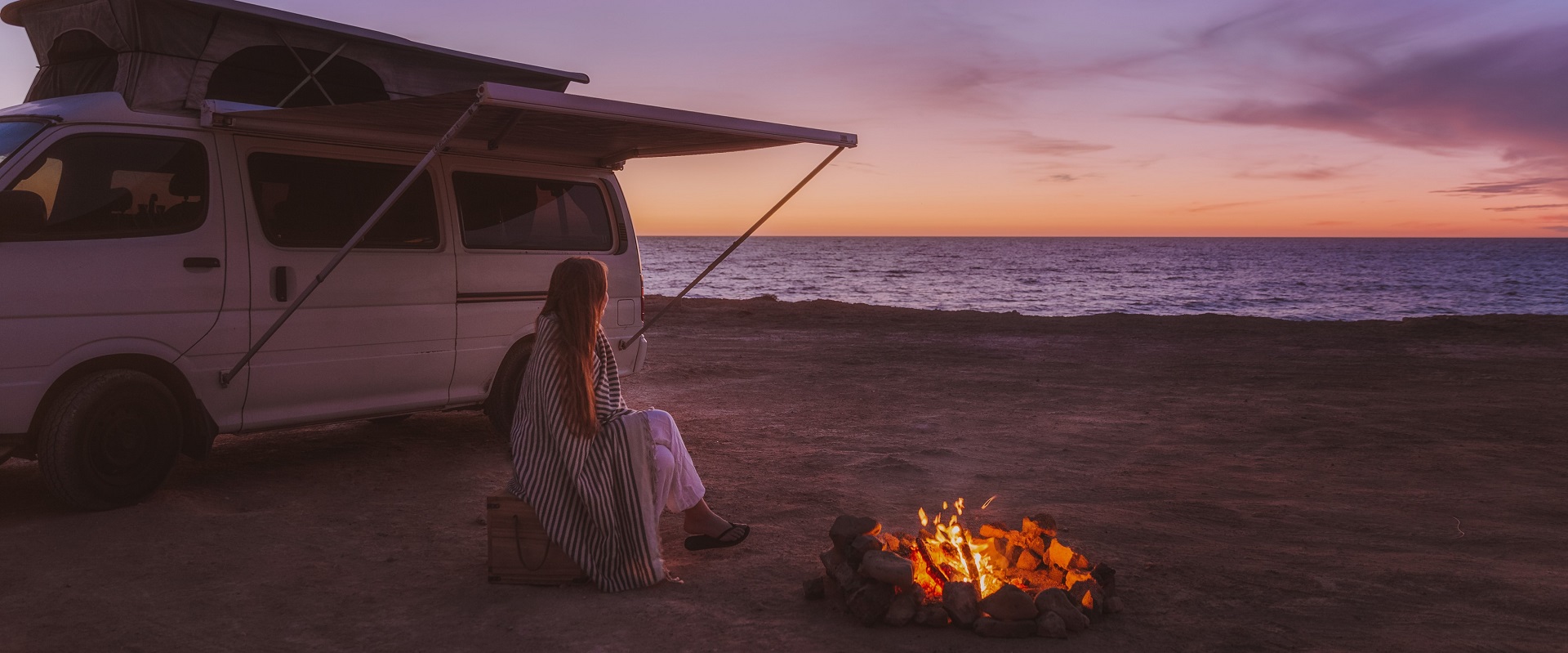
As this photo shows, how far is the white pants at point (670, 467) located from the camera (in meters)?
4.59

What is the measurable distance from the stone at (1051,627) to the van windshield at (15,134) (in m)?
5.24

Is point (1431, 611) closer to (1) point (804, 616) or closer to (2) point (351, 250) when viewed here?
(1) point (804, 616)

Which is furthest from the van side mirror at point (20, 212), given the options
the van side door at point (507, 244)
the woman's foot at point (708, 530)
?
the woman's foot at point (708, 530)

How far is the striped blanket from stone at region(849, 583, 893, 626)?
3.07 ft

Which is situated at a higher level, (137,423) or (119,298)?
(119,298)

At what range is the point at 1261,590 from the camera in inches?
176

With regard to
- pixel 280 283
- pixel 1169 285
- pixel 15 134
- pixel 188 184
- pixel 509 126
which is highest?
pixel 509 126

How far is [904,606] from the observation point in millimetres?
4074

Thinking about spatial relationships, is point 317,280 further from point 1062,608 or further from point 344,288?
point 1062,608

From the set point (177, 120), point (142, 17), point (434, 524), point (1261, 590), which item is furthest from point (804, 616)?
point (142, 17)

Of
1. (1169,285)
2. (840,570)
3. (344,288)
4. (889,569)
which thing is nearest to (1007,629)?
(889,569)

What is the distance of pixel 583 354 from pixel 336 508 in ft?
7.79

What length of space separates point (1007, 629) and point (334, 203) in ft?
15.5

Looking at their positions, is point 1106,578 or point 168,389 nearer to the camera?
point 1106,578
